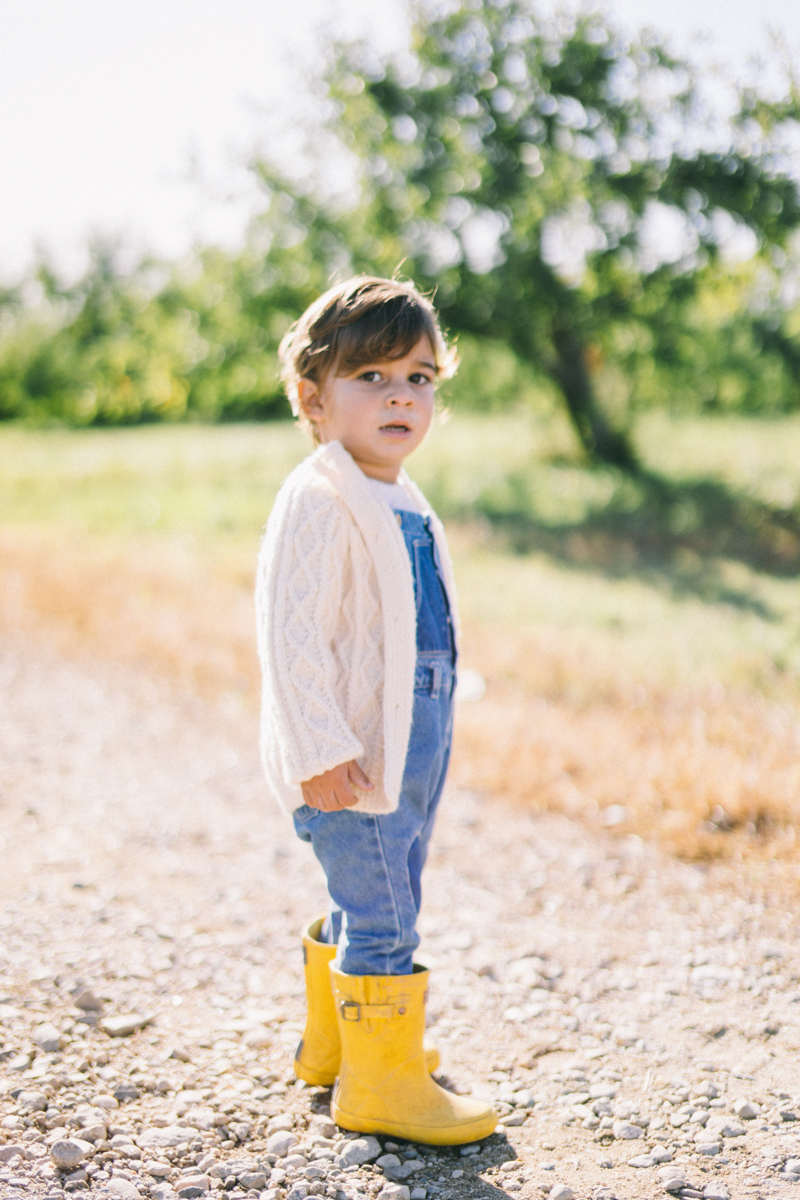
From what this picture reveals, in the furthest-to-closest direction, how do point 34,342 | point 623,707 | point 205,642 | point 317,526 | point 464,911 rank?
1. point 34,342
2. point 205,642
3. point 623,707
4. point 464,911
5. point 317,526

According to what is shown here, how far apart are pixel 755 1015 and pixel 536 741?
2.15 metres

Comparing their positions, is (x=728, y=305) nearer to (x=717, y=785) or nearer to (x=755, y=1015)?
(x=717, y=785)

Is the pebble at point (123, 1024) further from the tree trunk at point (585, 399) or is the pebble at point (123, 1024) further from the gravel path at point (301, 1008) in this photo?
the tree trunk at point (585, 399)

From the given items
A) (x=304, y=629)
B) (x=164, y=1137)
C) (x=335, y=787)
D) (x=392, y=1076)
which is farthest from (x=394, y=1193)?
(x=304, y=629)

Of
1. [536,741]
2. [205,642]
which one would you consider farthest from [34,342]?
[536,741]

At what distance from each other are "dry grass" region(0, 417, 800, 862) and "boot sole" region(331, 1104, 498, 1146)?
1806 millimetres

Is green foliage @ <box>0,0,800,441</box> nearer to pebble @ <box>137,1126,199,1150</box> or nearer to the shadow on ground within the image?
the shadow on ground

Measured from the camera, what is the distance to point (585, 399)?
14.6 meters

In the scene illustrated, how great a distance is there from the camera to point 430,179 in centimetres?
1210

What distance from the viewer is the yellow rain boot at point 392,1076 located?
2.21m

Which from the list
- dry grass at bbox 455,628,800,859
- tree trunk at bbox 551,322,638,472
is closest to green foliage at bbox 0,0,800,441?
tree trunk at bbox 551,322,638,472

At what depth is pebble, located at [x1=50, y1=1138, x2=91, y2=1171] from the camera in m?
2.05

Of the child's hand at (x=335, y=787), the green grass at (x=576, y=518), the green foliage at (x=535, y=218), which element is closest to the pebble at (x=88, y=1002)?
the child's hand at (x=335, y=787)

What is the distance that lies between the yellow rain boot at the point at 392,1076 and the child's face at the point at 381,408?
1.17m
